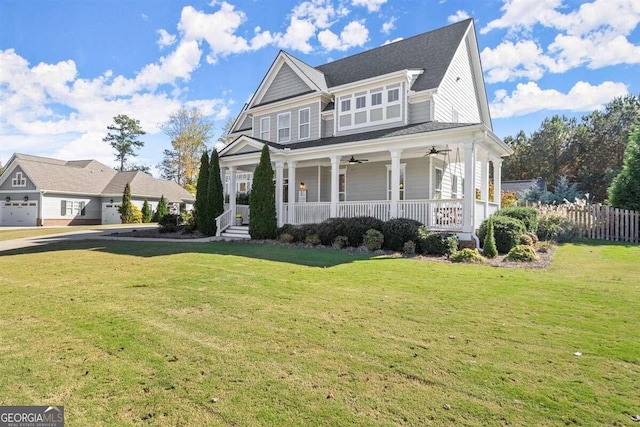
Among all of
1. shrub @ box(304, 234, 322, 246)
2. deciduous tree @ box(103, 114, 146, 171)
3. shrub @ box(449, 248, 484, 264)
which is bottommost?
shrub @ box(449, 248, 484, 264)

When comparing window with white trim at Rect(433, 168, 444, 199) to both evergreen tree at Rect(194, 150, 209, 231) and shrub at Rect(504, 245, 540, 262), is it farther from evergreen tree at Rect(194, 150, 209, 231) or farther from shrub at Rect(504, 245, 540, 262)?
evergreen tree at Rect(194, 150, 209, 231)

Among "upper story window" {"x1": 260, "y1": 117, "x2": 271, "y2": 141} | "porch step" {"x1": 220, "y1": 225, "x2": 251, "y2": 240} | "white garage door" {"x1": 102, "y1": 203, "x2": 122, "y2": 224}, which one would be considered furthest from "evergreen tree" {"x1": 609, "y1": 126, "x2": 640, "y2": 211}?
"white garage door" {"x1": 102, "y1": 203, "x2": 122, "y2": 224}

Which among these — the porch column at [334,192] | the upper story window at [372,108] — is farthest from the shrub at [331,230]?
the upper story window at [372,108]

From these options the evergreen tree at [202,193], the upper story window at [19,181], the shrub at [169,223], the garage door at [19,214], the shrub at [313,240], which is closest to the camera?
the shrub at [313,240]

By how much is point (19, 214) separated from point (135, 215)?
10550mm

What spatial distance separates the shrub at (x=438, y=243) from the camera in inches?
439

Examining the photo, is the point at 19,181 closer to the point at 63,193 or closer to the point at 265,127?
the point at 63,193

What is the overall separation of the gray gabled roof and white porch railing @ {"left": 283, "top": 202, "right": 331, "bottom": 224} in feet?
23.2

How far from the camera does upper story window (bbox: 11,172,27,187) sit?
33.6 meters

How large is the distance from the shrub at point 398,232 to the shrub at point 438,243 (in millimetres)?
327

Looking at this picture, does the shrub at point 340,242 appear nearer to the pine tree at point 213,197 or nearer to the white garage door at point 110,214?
the pine tree at point 213,197

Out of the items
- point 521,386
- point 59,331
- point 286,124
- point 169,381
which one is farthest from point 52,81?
point 521,386

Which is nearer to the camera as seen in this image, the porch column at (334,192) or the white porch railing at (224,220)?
the porch column at (334,192)

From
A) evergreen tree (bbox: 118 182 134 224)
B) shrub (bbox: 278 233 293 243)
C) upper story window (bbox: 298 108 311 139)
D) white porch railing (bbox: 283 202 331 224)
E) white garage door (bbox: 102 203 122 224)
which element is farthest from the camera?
white garage door (bbox: 102 203 122 224)
